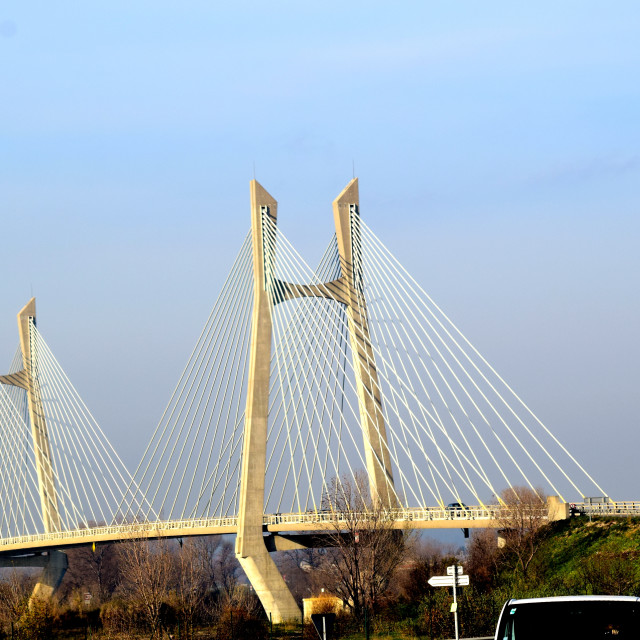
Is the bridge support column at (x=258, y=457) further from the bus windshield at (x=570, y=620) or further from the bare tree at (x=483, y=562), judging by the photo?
the bus windshield at (x=570, y=620)

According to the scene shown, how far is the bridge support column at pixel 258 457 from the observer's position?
174 feet

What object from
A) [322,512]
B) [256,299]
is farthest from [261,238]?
[322,512]

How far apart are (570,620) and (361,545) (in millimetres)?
34661

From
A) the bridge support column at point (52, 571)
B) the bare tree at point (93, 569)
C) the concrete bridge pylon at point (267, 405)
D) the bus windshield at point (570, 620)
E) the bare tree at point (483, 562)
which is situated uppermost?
the concrete bridge pylon at point (267, 405)

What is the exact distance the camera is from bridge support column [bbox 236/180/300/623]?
53156mm

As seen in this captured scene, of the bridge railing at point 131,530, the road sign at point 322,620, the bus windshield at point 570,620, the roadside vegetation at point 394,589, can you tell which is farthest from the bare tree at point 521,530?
the bus windshield at point 570,620

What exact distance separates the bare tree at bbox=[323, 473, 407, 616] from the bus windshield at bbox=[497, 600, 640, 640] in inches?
1187

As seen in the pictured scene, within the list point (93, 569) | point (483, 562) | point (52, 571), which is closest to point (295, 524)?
point (483, 562)

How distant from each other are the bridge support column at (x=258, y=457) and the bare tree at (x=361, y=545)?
313 centimetres

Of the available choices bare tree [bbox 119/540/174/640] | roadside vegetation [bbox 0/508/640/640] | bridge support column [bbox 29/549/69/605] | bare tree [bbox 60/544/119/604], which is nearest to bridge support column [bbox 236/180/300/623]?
roadside vegetation [bbox 0/508/640/640]

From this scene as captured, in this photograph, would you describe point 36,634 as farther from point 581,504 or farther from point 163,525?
point 581,504

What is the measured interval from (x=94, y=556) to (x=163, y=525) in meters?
52.5

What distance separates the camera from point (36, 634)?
138 ft

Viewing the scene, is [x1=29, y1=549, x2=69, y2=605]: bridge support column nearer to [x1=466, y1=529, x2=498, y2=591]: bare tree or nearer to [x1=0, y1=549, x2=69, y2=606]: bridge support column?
[x1=0, y1=549, x2=69, y2=606]: bridge support column
